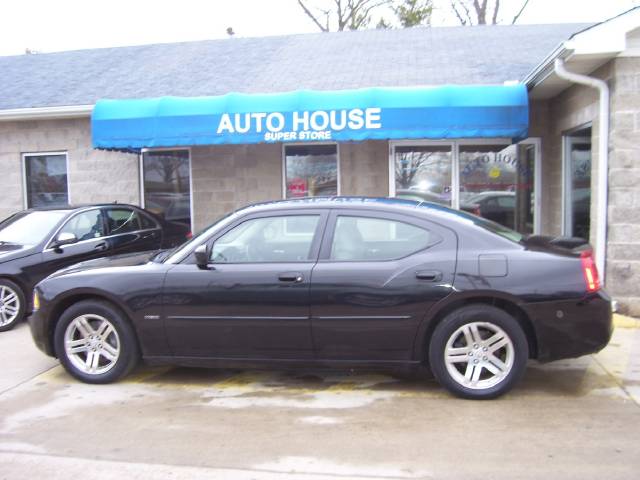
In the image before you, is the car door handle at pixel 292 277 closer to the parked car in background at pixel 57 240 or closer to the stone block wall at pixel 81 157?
the parked car in background at pixel 57 240

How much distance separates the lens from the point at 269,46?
560 inches

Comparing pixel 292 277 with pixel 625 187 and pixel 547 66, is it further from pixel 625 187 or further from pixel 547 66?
pixel 547 66

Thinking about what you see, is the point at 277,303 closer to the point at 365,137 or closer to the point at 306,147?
the point at 365,137

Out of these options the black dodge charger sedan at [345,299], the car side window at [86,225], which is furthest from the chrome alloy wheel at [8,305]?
the black dodge charger sedan at [345,299]

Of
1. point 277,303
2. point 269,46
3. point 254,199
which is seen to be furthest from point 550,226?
point 269,46

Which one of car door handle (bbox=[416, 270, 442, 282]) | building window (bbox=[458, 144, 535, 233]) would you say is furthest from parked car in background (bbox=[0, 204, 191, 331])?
building window (bbox=[458, 144, 535, 233])

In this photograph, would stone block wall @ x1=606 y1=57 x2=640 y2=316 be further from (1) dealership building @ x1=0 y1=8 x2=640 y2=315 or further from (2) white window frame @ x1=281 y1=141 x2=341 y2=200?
(2) white window frame @ x1=281 y1=141 x2=341 y2=200

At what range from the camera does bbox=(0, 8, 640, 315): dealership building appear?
6883 millimetres

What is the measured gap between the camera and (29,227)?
25.9 feet

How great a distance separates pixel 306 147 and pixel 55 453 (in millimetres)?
7469

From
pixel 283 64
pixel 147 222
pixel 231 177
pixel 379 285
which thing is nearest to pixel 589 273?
pixel 379 285

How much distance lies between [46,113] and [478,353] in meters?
9.18

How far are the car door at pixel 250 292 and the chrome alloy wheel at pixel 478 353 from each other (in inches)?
43.2

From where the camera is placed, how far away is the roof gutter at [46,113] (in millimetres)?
10523
